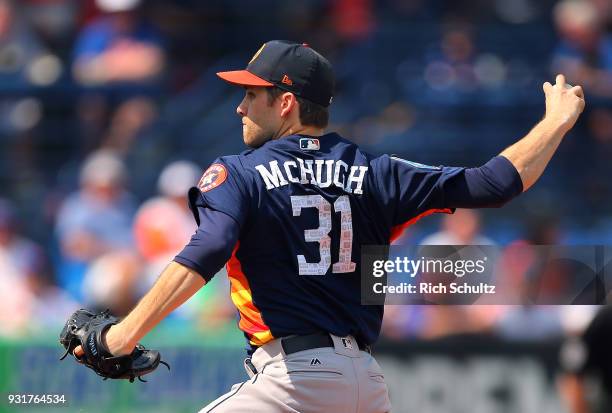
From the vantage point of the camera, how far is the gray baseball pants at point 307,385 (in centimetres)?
350

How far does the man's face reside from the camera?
12.3ft

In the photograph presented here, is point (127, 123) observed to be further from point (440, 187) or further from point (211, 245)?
point (211, 245)

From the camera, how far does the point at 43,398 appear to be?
247 inches

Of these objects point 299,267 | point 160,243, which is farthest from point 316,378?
point 160,243

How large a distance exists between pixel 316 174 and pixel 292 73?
38 cm

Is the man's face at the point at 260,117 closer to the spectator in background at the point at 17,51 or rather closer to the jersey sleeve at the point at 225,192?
the jersey sleeve at the point at 225,192

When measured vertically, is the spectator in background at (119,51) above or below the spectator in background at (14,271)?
above

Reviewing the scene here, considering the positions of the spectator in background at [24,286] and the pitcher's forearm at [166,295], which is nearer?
the pitcher's forearm at [166,295]

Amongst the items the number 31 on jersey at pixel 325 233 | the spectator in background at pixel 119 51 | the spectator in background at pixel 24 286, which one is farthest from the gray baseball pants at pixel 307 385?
A: the spectator in background at pixel 119 51

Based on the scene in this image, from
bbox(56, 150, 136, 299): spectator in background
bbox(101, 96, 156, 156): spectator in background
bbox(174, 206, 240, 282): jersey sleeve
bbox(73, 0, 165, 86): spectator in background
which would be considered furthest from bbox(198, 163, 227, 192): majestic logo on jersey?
bbox(73, 0, 165, 86): spectator in background

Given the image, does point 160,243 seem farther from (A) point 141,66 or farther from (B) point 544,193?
(B) point 544,193

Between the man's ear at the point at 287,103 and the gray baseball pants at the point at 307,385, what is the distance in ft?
2.62

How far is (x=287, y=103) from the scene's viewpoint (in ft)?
12.3

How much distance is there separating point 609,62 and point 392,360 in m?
4.62
